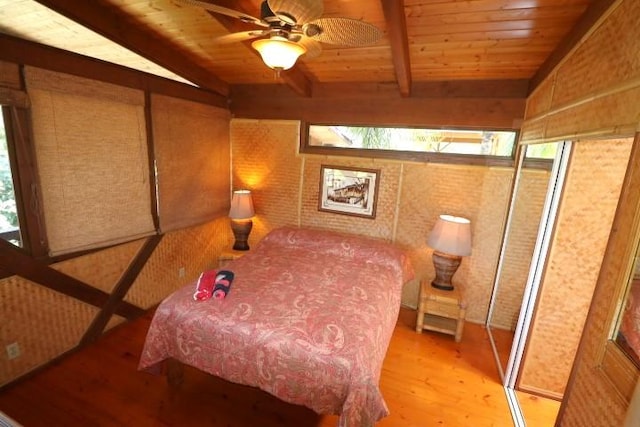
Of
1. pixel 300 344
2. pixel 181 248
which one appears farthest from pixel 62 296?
pixel 300 344

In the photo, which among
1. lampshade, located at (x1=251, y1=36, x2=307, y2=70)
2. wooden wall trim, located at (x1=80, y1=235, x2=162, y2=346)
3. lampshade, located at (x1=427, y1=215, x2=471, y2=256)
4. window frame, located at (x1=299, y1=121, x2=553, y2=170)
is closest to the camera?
lampshade, located at (x1=251, y1=36, x2=307, y2=70)

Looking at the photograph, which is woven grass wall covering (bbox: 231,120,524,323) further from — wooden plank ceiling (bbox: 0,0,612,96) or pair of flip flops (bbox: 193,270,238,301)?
pair of flip flops (bbox: 193,270,238,301)

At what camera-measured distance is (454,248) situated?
8.57ft

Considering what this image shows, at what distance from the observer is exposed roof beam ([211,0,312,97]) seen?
6.36 feet

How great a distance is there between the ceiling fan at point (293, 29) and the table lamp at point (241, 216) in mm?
2083

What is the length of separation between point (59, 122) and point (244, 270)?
1.66 m

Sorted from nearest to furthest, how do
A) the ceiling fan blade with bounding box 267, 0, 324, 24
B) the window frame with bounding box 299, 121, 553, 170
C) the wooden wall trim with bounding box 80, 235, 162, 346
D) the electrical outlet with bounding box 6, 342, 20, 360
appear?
the ceiling fan blade with bounding box 267, 0, 324, 24 → the electrical outlet with bounding box 6, 342, 20, 360 → the wooden wall trim with bounding box 80, 235, 162, 346 → the window frame with bounding box 299, 121, 553, 170

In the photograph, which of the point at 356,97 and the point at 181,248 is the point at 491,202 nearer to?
the point at 356,97

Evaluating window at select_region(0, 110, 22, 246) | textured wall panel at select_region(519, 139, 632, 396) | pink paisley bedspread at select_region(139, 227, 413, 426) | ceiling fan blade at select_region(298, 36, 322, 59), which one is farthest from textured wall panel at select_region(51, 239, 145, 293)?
textured wall panel at select_region(519, 139, 632, 396)

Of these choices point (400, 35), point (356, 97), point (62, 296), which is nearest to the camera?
point (400, 35)

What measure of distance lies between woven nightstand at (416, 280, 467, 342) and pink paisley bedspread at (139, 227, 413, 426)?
52 centimetres

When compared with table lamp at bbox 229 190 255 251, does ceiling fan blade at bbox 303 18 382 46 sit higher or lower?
higher

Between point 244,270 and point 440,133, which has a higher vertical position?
point 440,133

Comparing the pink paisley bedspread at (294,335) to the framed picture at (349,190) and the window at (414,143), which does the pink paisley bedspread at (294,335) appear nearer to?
the framed picture at (349,190)
